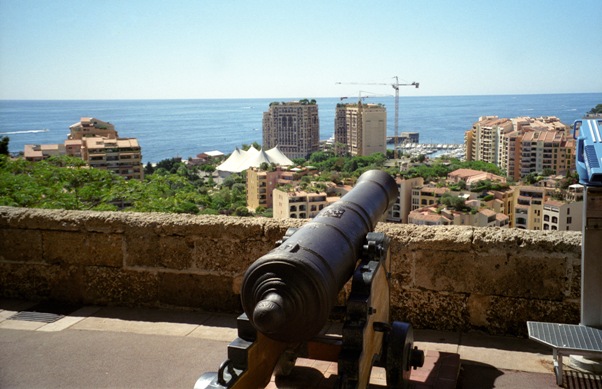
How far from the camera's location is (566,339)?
2783 mm

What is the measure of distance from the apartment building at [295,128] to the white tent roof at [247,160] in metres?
31.1

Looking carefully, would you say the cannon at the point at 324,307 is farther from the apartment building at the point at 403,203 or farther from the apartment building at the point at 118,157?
the apartment building at the point at 118,157

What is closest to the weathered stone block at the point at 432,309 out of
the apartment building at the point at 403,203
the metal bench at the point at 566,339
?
the metal bench at the point at 566,339

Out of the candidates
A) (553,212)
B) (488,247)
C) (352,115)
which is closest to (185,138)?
(352,115)

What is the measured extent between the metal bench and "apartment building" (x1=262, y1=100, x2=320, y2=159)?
85.8m

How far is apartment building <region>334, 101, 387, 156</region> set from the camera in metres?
84.1

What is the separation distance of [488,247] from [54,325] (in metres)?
2.61

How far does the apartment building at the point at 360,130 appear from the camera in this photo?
84.1 metres

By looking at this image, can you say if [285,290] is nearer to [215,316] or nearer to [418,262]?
[418,262]

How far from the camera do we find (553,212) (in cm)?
1109

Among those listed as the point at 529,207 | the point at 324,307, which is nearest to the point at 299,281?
the point at 324,307

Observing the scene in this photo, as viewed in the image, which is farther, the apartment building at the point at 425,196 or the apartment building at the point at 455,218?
the apartment building at the point at 425,196

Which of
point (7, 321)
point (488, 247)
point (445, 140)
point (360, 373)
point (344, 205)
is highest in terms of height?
point (344, 205)

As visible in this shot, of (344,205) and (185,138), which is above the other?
(344,205)
